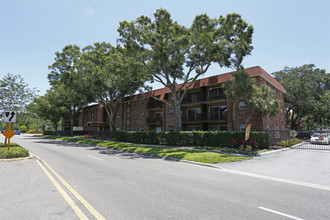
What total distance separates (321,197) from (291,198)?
0.97 metres

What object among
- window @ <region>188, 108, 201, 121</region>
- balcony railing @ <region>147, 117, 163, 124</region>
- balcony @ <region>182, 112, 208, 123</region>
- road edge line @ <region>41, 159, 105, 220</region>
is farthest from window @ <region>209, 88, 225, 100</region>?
road edge line @ <region>41, 159, 105, 220</region>

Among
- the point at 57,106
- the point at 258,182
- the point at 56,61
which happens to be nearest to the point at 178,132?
the point at 258,182

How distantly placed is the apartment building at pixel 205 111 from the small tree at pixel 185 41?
469cm

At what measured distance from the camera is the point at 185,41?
18.6 m

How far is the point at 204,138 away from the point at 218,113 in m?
6.72

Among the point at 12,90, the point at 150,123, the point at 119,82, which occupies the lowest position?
the point at 150,123

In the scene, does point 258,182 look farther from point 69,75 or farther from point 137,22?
point 69,75

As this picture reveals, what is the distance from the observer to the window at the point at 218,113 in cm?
2429

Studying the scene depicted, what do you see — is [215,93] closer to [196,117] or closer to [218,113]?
[218,113]

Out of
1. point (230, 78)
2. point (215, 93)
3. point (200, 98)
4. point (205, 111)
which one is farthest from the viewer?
point (205, 111)

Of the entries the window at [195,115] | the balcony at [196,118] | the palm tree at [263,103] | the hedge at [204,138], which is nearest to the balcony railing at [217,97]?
the balcony at [196,118]

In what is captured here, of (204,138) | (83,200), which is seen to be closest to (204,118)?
(204,138)

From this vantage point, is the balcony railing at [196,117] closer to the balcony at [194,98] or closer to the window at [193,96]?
the balcony at [194,98]

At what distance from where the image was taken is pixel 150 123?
32594 millimetres
